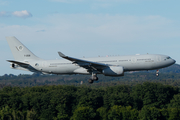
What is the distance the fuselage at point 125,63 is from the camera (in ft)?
189

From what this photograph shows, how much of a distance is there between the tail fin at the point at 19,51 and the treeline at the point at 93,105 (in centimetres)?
4439

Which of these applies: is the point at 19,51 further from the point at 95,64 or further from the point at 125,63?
the point at 125,63

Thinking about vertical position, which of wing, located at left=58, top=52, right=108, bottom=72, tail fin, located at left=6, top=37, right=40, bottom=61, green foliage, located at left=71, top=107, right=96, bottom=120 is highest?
tail fin, located at left=6, top=37, right=40, bottom=61

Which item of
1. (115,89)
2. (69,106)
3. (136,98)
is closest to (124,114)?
(69,106)

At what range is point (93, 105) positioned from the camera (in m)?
122

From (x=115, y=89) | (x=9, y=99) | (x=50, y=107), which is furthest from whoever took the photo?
(x=115, y=89)

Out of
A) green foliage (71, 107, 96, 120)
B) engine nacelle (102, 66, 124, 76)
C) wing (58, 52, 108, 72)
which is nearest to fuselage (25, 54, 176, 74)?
engine nacelle (102, 66, 124, 76)

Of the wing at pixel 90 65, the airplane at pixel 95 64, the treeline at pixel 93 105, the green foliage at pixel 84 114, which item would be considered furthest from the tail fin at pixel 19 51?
the treeline at pixel 93 105

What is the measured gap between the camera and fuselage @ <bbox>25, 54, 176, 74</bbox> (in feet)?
189

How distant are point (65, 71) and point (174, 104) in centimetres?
8486

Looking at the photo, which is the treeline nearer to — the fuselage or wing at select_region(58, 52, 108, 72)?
the fuselage

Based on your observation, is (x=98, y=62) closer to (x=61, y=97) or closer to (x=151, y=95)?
(x=61, y=97)

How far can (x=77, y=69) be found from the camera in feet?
199

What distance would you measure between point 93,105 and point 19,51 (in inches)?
2468
